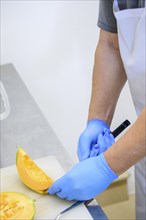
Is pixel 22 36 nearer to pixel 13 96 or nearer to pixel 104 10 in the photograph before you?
pixel 13 96

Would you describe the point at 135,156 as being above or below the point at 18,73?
above

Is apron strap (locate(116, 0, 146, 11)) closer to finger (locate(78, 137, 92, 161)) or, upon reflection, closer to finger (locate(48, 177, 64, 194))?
finger (locate(78, 137, 92, 161))

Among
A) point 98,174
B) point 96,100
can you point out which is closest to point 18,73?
point 96,100

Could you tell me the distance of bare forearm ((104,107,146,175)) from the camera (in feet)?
2.82

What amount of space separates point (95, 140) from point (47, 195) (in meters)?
0.26

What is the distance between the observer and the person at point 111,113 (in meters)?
0.90

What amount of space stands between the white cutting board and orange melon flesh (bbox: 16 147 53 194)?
18 millimetres

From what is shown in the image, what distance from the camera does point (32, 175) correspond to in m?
0.95

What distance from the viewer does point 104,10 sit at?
1131mm

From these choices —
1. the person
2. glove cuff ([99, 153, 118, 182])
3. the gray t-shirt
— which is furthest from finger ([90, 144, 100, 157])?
the gray t-shirt

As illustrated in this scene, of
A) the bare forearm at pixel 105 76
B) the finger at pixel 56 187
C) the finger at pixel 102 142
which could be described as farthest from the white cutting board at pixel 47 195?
the bare forearm at pixel 105 76

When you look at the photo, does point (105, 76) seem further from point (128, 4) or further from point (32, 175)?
point (32, 175)

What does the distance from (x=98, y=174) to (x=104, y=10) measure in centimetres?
46

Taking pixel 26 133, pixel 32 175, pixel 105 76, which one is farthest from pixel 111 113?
pixel 32 175
